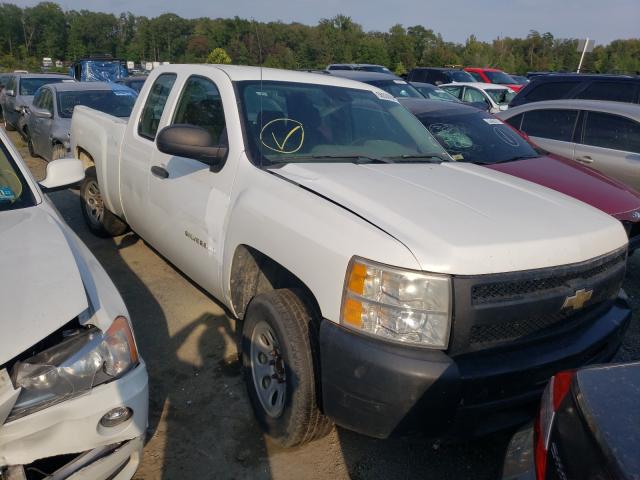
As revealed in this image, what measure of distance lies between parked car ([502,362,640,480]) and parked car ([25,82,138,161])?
8.42 m

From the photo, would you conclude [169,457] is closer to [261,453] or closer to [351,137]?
[261,453]

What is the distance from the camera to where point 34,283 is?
2162 millimetres

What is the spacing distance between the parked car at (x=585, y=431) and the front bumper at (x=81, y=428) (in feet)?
4.66

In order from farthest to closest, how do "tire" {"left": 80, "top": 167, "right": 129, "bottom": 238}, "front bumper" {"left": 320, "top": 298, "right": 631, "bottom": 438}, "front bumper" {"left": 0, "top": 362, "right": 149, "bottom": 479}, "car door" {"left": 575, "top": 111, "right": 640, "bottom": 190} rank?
"car door" {"left": 575, "top": 111, "right": 640, "bottom": 190} → "tire" {"left": 80, "top": 167, "right": 129, "bottom": 238} → "front bumper" {"left": 320, "top": 298, "right": 631, "bottom": 438} → "front bumper" {"left": 0, "top": 362, "right": 149, "bottom": 479}

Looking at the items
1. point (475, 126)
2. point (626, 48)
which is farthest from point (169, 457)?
point (626, 48)

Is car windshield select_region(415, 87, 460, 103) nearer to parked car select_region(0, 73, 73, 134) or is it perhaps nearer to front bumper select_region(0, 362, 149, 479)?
parked car select_region(0, 73, 73, 134)

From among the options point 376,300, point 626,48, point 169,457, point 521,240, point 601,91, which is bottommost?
point 169,457

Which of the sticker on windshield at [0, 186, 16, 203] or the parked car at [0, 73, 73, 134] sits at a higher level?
the parked car at [0, 73, 73, 134]

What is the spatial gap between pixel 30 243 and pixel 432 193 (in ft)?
6.40

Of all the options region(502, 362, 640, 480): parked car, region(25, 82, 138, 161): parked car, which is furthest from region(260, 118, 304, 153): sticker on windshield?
region(25, 82, 138, 161): parked car

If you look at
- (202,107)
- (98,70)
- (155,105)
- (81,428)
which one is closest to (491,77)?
(98,70)

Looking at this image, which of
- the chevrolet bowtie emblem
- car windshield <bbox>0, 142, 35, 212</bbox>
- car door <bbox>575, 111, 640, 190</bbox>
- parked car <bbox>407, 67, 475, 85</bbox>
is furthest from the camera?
parked car <bbox>407, 67, 475, 85</bbox>

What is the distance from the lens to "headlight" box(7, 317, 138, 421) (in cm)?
189

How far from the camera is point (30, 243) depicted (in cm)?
249
